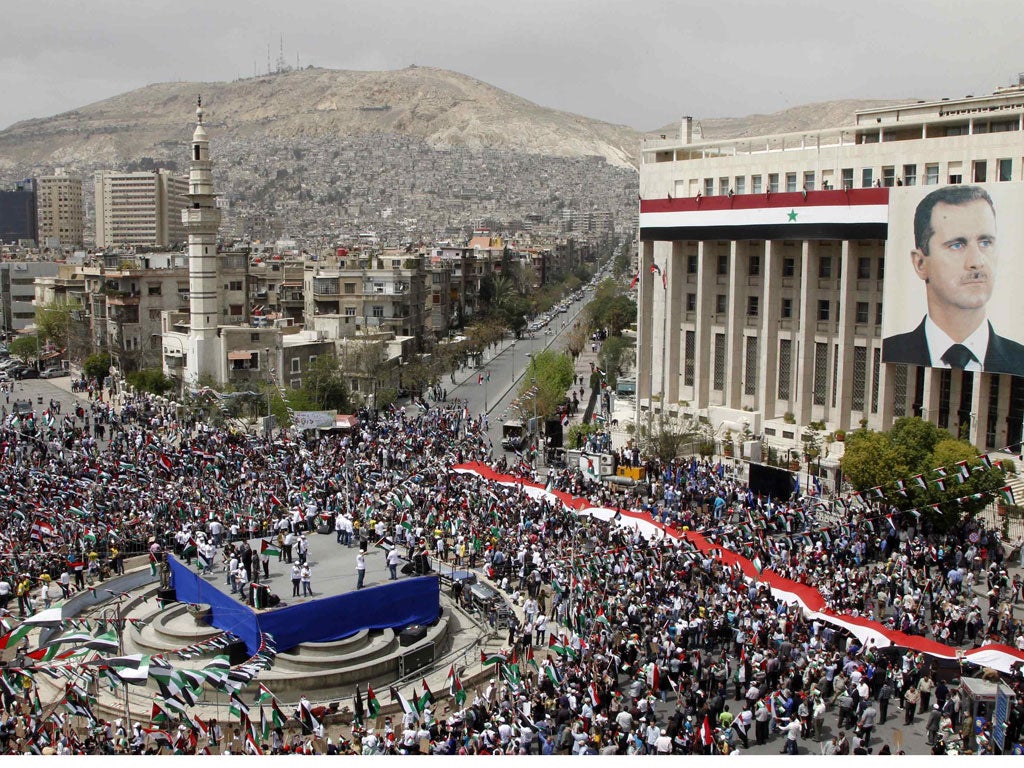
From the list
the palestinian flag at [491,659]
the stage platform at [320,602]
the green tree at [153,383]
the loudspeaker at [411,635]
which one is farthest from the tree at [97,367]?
the palestinian flag at [491,659]

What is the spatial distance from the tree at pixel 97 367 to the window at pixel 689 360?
39.1m

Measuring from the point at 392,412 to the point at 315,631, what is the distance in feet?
97.5

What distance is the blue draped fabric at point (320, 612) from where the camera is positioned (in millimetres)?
22828

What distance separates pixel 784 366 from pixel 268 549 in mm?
25723

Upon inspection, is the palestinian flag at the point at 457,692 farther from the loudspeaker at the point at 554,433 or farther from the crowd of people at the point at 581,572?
Answer: the loudspeaker at the point at 554,433

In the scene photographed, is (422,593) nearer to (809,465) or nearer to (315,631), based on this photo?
(315,631)

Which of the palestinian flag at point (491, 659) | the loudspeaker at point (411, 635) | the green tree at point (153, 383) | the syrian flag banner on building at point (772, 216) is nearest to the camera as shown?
the palestinian flag at point (491, 659)

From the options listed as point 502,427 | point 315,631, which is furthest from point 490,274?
point 315,631

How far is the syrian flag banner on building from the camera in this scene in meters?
39.3

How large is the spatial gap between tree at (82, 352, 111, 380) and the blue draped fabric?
153 ft

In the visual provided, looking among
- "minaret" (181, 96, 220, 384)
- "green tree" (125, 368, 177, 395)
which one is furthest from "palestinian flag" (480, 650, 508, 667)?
"green tree" (125, 368, 177, 395)

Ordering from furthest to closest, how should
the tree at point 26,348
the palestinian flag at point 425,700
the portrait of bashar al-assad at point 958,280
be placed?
the tree at point 26,348 < the portrait of bashar al-assad at point 958,280 < the palestinian flag at point 425,700

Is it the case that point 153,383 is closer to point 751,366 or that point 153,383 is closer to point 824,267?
point 751,366

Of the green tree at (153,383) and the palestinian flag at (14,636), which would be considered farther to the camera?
the green tree at (153,383)
